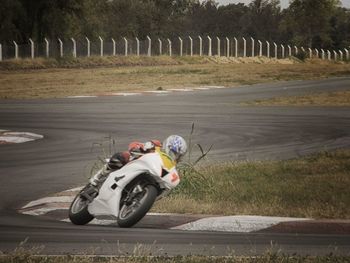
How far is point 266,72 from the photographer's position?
53.4 meters

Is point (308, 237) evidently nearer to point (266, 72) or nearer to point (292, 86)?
point (292, 86)

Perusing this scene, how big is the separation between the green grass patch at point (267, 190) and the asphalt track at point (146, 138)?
1.24 m

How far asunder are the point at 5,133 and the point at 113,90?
61.9 feet

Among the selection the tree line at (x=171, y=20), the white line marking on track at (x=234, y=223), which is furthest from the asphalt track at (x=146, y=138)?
the tree line at (x=171, y=20)

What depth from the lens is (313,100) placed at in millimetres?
34906

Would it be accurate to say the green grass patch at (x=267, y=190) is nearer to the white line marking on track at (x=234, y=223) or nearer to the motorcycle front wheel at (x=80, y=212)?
the white line marking on track at (x=234, y=223)

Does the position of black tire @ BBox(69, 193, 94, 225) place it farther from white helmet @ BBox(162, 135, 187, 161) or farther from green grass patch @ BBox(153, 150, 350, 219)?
green grass patch @ BBox(153, 150, 350, 219)

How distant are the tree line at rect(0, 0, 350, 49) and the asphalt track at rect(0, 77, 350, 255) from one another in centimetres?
2534

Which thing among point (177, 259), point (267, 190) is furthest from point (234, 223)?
point (177, 259)

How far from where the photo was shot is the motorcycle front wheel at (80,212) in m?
10.1

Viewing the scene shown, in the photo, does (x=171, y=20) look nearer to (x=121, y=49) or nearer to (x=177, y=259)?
(x=121, y=49)

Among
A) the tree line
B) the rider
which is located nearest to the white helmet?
the rider

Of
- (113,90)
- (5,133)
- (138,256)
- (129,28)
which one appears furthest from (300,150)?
(129,28)

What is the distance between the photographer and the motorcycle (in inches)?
360
